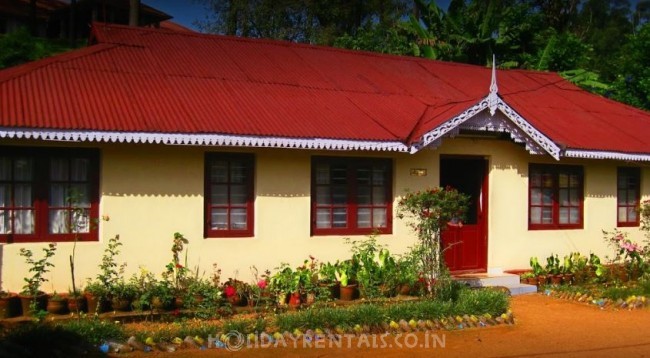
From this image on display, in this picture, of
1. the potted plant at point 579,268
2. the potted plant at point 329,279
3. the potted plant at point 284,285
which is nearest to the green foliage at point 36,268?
the potted plant at point 284,285

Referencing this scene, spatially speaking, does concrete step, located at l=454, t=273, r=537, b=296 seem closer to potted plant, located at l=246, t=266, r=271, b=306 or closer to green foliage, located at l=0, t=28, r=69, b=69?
potted plant, located at l=246, t=266, r=271, b=306

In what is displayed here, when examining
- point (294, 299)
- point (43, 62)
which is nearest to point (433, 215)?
point (294, 299)

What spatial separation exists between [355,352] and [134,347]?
7.98ft

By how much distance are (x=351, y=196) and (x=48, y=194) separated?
4.67 meters

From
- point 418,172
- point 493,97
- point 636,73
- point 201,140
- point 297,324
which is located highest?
point 636,73

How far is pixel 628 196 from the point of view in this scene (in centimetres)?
1448

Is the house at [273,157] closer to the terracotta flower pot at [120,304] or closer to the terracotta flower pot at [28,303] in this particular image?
the terracotta flower pot at [28,303]

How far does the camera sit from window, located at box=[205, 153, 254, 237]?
10586 millimetres

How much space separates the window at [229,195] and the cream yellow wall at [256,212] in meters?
0.13

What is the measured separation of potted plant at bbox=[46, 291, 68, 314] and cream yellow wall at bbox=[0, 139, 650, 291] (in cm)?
62

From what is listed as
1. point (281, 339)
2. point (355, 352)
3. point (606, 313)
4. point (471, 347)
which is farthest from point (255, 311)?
point (606, 313)

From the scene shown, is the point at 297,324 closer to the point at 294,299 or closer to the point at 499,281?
the point at 294,299

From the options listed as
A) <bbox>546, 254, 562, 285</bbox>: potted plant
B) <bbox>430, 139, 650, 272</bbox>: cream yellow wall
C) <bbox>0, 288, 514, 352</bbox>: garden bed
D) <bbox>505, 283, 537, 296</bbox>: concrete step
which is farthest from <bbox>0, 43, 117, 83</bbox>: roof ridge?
<bbox>546, 254, 562, 285</bbox>: potted plant

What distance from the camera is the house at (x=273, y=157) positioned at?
962cm
